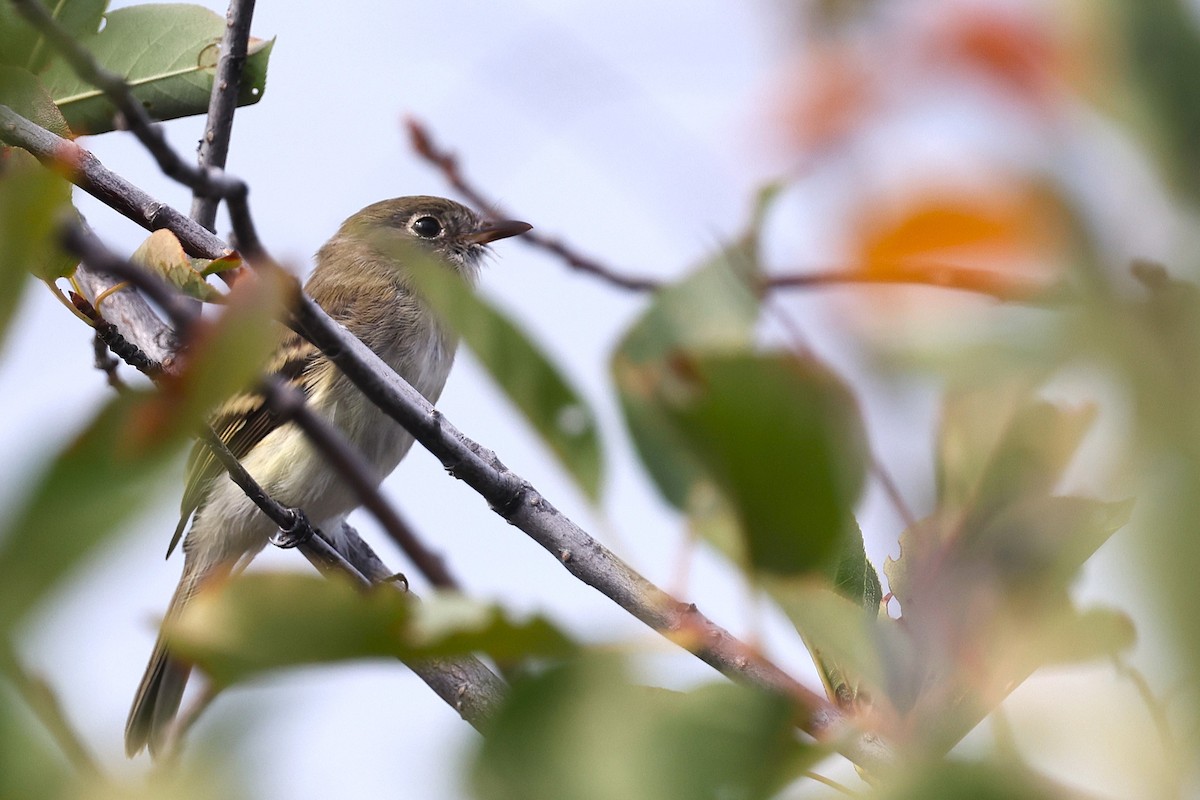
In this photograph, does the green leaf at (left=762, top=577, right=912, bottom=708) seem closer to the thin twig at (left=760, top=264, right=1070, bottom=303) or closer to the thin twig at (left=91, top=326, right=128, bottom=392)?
the thin twig at (left=760, top=264, right=1070, bottom=303)

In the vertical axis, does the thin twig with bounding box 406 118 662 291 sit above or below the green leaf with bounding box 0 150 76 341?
above

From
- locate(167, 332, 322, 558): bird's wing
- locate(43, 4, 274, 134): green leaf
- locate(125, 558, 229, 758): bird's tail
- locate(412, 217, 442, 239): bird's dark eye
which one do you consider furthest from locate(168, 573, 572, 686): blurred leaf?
locate(412, 217, 442, 239): bird's dark eye

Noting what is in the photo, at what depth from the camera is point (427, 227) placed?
6.57 meters

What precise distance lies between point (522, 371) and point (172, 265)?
1.06m

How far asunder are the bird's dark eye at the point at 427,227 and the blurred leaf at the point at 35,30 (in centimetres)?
397

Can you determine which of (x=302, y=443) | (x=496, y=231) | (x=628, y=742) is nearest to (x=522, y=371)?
(x=628, y=742)

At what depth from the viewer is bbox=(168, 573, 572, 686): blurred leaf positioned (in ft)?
2.07

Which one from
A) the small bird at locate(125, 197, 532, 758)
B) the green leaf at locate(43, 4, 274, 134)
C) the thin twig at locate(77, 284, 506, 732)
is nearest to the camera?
the thin twig at locate(77, 284, 506, 732)

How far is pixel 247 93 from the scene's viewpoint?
10.8 feet

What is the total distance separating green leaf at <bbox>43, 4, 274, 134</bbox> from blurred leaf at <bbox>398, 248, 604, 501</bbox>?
2020 mm

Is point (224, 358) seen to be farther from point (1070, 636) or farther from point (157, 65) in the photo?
point (157, 65)

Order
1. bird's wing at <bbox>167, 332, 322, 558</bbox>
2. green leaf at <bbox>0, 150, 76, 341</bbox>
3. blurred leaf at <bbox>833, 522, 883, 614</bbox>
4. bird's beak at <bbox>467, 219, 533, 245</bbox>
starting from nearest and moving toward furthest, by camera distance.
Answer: green leaf at <bbox>0, 150, 76, 341</bbox> < blurred leaf at <bbox>833, 522, 883, 614</bbox> < bird's wing at <bbox>167, 332, 322, 558</bbox> < bird's beak at <bbox>467, 219, 533, 245</bbox>

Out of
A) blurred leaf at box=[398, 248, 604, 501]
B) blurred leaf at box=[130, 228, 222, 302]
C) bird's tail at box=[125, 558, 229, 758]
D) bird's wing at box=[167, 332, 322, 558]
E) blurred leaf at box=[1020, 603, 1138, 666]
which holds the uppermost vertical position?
bird's wing at box=[167, 332, 322, 558]

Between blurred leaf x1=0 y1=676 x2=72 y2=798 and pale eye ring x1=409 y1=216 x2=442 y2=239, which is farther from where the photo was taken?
pale eye ring x1=409 y1=216 x2=442 y2=239
